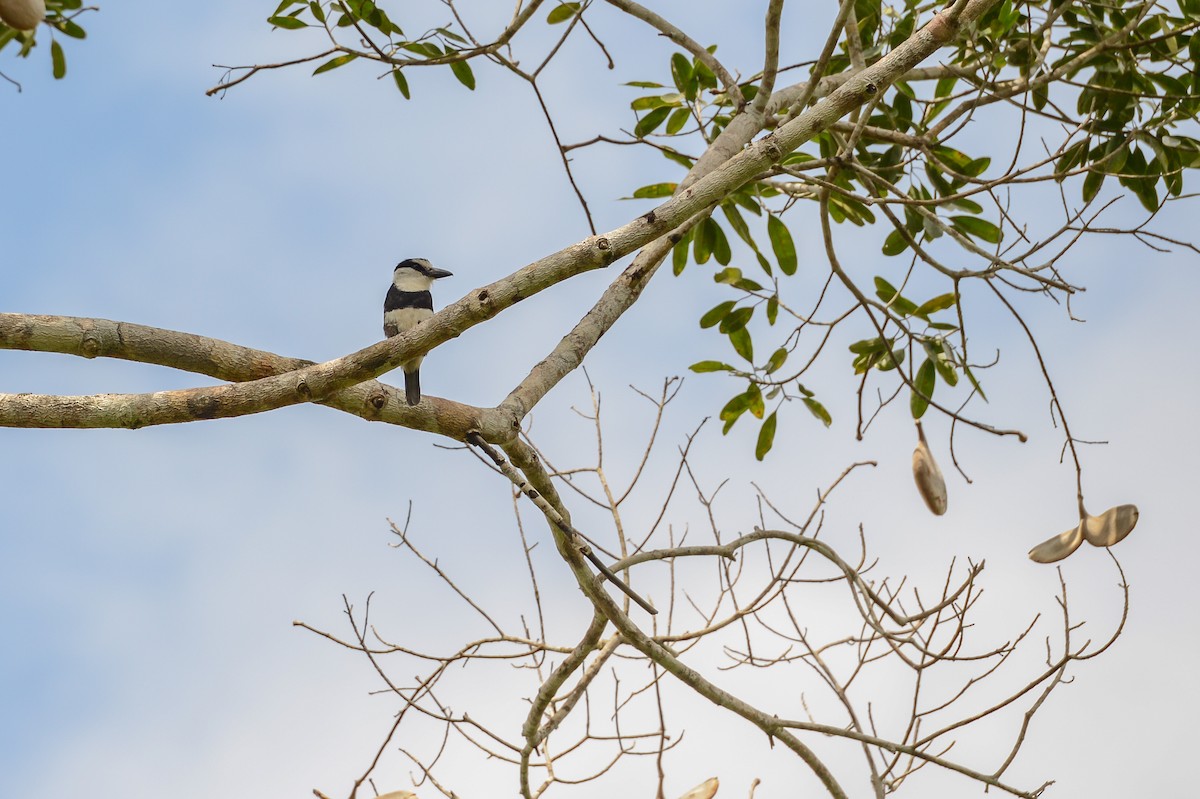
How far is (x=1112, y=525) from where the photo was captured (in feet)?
11.1

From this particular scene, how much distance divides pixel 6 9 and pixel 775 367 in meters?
3.16

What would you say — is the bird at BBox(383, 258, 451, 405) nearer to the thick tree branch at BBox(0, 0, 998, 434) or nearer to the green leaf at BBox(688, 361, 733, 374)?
the green leaf at BBox(688, 361, 733, 374)

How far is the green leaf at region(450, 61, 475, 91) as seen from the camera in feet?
14.4

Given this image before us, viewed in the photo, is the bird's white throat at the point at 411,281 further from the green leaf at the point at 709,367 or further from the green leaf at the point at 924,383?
the green leaf at the point at 924,383

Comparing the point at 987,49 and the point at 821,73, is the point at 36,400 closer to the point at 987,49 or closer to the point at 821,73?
the point at 821,73

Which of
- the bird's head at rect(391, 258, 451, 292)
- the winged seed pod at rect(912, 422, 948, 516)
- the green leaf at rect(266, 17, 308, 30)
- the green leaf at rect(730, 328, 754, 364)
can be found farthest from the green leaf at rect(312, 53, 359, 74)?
the winged seed pod at rect(912, 422, 948, 516)

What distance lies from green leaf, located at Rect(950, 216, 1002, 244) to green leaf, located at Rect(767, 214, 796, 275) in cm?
68

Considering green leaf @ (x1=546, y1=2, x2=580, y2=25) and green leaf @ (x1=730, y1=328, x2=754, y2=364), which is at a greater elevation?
green leaf @ (x1=546, y1=2, x2=580, y2=25)

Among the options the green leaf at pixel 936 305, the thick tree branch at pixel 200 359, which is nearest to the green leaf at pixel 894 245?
the green leaf at pixel 936 305

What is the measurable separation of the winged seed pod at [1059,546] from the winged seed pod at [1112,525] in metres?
0.04

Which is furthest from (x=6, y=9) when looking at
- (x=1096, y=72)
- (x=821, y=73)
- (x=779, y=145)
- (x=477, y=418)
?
(x=1096, y=72)

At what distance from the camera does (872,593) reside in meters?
3.32

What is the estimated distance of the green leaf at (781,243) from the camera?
4.73 metres

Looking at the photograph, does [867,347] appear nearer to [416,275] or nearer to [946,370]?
[946,370]
